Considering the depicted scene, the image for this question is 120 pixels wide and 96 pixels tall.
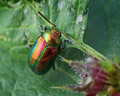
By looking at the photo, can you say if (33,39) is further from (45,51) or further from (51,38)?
(45,51)

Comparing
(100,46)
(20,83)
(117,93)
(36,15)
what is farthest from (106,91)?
(36,15)

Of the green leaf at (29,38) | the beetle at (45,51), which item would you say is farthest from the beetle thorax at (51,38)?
the green leaf at (29,38)

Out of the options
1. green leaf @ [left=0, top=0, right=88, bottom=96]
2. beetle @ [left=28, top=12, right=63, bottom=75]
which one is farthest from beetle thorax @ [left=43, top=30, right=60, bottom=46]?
green leaf @ [left=0, top=0, right=88, bottom=96]

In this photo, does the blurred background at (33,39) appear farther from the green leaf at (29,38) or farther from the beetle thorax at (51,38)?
the beetle thorax at (51,38)

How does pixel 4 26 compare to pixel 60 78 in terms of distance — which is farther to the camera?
pixel 4 26

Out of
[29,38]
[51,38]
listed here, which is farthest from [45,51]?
[29,38]

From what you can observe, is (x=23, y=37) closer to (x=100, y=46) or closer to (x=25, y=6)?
(x=25, y=6)

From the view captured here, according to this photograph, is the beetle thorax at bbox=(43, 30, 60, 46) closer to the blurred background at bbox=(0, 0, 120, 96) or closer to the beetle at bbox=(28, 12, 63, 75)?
the beetle at bbox=(28, 12, 63, 75)
